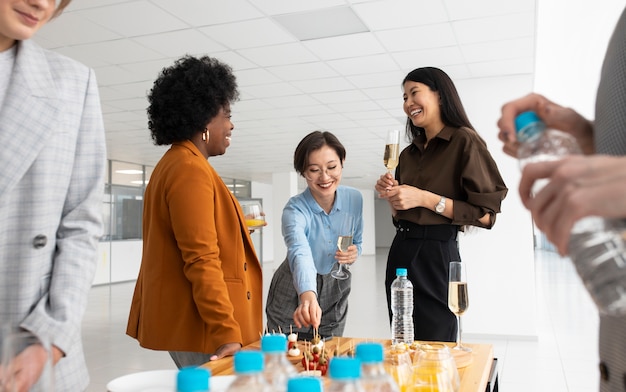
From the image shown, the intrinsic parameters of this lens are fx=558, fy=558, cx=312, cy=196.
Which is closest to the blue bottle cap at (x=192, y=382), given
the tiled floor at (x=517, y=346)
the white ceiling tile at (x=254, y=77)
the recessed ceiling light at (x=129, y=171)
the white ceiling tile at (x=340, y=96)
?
the tiled floor at (x=517, y=346)

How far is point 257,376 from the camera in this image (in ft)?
2.36

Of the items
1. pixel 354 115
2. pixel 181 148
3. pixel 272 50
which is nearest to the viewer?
pixel 181 148

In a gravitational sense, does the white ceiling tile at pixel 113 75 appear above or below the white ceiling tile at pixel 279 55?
below

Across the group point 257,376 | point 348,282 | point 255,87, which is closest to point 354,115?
point 255,87

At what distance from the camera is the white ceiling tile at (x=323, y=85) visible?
21.9 ft

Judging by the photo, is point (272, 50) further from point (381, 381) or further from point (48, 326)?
point (381, 381)

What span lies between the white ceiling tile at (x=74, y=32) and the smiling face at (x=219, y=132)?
3.02 metres

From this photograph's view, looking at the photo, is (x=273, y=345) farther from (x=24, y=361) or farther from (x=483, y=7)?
(x=483, y=7)

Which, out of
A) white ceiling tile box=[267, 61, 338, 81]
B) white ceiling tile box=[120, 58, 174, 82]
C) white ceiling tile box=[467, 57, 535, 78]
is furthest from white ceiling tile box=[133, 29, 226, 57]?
white ceiling tile box=[467, 57, 535, 78]

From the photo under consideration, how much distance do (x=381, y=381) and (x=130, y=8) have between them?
4364mm

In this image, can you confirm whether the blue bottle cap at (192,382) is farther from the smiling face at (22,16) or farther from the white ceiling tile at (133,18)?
the white ceiling tile at (133,18)

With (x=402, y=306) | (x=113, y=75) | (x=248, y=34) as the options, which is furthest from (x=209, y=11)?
(x=402, y=306)

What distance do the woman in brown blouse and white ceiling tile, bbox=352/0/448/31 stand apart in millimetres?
2323

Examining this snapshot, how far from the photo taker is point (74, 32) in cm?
496
